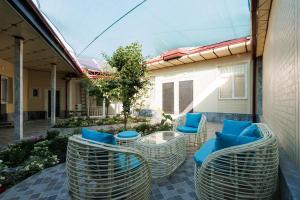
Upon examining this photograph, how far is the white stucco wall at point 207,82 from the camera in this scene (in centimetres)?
853

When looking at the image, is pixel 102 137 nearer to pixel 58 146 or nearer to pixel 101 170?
pixel 101 170

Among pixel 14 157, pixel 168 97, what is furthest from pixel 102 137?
pixel 168 97

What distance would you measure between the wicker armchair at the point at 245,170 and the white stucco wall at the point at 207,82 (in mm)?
6801

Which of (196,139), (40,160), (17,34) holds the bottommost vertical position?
(40,160)

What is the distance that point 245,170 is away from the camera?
5.88 ft

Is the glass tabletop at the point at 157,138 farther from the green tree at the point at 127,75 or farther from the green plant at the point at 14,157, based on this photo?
the green tree at the point at 127,75

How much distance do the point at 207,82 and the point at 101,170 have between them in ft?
28.8

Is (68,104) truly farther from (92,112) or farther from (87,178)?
(87,178)

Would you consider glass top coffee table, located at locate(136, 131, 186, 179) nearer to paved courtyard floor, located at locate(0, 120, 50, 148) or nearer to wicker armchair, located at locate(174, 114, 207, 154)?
wicker armchair, located at locate(174, 114, 207, 154)

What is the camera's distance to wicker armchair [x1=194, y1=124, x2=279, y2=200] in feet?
5.81

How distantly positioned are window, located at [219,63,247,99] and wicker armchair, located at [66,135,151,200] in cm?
785

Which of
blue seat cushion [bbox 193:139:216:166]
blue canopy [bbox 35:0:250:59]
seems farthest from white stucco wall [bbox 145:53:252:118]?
blue seat cushion [bbox 193:139:216:166]

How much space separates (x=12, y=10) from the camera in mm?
4129

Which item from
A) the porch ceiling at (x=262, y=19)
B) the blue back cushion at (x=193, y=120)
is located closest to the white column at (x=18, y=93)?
A: the blue back cushion at (x=193, y=120)
